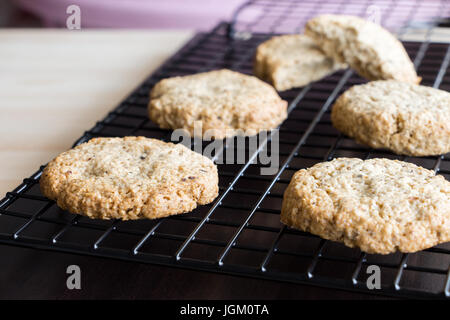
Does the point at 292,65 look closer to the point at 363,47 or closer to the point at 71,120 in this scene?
the point at 363,47

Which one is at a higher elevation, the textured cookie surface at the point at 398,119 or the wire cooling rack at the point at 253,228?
the textured cookie surface at the point at 398,119

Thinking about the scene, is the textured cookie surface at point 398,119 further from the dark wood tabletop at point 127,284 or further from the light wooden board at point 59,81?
the light wooden board at point 59,81

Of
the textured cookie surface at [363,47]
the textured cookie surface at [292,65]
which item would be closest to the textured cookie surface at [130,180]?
the textured cookie surface at [292,65]

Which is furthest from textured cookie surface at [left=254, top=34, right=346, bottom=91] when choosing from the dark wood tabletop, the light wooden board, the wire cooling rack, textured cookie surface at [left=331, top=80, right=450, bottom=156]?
the dark wood tabletop

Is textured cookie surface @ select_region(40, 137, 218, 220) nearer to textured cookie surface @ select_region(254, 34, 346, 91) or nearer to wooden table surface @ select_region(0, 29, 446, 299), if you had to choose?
wooden table surface @ select_region(0, 29, 446, 299)

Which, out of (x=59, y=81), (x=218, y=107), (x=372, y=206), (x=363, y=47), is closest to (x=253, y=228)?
(x=372, y=206)

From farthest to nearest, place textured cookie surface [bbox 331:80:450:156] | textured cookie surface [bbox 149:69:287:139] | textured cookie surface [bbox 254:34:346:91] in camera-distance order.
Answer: textured cookie surface [bbox 254:34:346:91], textured cookie surface [bbox 149:69:287:139], textured cookie surface [bbox 331:80:450:156]
